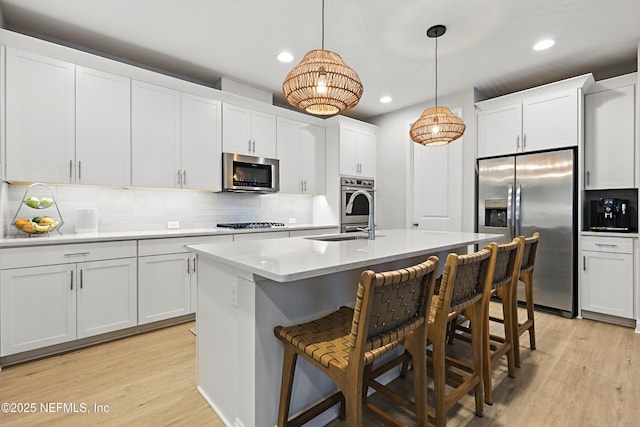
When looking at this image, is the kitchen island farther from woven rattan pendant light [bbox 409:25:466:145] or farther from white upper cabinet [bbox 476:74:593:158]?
white upper cabinet [bbox 476:74:593:158]

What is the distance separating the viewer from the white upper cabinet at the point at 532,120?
11.0 ft

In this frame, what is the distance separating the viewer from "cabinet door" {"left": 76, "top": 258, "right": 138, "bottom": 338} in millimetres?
2543

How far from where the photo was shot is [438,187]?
176 inches

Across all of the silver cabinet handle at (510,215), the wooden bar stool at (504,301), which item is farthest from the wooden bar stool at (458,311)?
the silver cabinet handle at (510,215)

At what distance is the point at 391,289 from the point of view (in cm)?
114

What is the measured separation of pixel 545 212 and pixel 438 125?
1836 mm

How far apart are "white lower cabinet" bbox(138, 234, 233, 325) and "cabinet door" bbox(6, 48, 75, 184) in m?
0.94

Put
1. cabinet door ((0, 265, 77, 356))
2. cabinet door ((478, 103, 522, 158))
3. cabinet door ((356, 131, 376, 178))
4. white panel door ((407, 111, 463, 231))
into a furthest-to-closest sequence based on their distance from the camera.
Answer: cabinet door ((356, 131, 376, 178)) → white panel door ((407, 111, 463, 231)) → cabinet door ((478, 103, 522, 158)) → cabinet door ((0, 265, 77, 356))

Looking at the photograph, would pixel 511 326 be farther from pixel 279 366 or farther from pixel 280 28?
pixel 280 28

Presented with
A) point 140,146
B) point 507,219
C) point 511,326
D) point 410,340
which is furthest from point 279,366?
point 507,219

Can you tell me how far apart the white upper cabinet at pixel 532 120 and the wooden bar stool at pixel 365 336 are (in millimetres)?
3235

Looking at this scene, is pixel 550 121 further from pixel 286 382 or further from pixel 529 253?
pixel 286 382

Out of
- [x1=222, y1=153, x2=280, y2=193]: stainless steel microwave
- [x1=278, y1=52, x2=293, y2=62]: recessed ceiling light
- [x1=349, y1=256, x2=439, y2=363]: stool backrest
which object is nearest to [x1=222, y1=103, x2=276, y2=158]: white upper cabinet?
[x1=222, y1=153, x2=280, y2=193]: stainless steel microwave

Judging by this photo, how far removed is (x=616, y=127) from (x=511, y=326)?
105 inches
